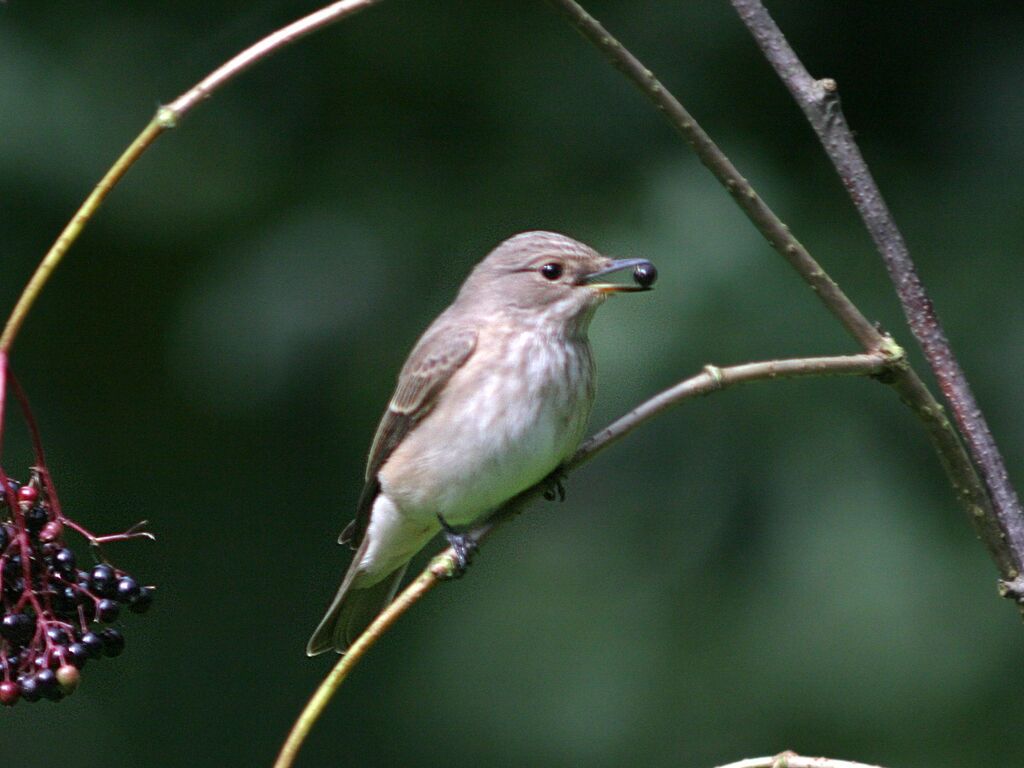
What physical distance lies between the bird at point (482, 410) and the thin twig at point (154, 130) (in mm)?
1325

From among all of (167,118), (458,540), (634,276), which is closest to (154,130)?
(167,118)

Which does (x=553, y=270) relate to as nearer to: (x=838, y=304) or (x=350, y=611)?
(x=350, y=611)

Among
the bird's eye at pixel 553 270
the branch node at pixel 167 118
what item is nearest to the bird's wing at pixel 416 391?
the bird's eye at pixel 553 270

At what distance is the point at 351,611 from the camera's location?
3.70m

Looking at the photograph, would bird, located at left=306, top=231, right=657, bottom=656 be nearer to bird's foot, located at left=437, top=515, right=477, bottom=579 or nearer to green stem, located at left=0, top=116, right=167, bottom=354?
bird's foot, located at left=437, top=515, right=477, bottom=579

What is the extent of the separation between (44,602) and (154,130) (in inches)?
26.7

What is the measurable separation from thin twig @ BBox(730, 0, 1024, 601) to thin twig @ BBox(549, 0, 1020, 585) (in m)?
0.03

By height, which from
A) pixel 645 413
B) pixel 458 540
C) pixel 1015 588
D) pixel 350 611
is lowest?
pixel 350 611

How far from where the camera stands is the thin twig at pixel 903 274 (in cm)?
190

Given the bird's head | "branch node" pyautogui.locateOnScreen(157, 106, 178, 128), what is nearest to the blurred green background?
the bird's head

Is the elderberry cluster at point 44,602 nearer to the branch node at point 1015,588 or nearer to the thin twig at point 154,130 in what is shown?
the thin twig at point 154,130

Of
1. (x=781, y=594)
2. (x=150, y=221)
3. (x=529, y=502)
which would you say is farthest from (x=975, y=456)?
(x=150, y=221)

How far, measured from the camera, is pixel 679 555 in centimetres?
424

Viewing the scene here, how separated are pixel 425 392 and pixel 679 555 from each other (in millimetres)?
1142
